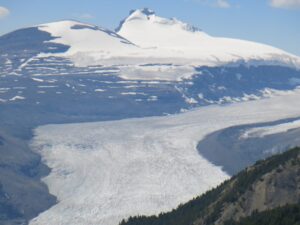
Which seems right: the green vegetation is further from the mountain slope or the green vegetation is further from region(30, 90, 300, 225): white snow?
region(30, 90, 300, 225): white snow

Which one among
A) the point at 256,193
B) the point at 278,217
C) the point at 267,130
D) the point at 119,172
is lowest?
the point at 267,130

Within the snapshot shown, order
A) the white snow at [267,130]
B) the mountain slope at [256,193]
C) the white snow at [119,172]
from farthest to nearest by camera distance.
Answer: the white snow at [267,130] < the white snow at [119,172] < the mountain slope at [256,193]

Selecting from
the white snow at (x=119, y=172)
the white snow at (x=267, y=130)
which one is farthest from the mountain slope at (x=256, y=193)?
the white snow at (x=267, y=130)

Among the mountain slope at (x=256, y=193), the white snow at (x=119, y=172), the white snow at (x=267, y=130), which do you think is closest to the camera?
the mountain slope at (x=256, y=193)

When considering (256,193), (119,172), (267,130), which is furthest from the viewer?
(267,130)

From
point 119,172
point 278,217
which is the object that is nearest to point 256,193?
point 278,217

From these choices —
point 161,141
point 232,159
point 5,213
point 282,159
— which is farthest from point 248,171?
point 161,141

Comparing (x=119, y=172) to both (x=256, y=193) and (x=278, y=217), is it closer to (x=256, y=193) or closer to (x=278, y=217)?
(x=256, y=193)

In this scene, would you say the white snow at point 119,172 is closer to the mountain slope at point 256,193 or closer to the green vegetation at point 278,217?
the mountain slope at point 256,193
